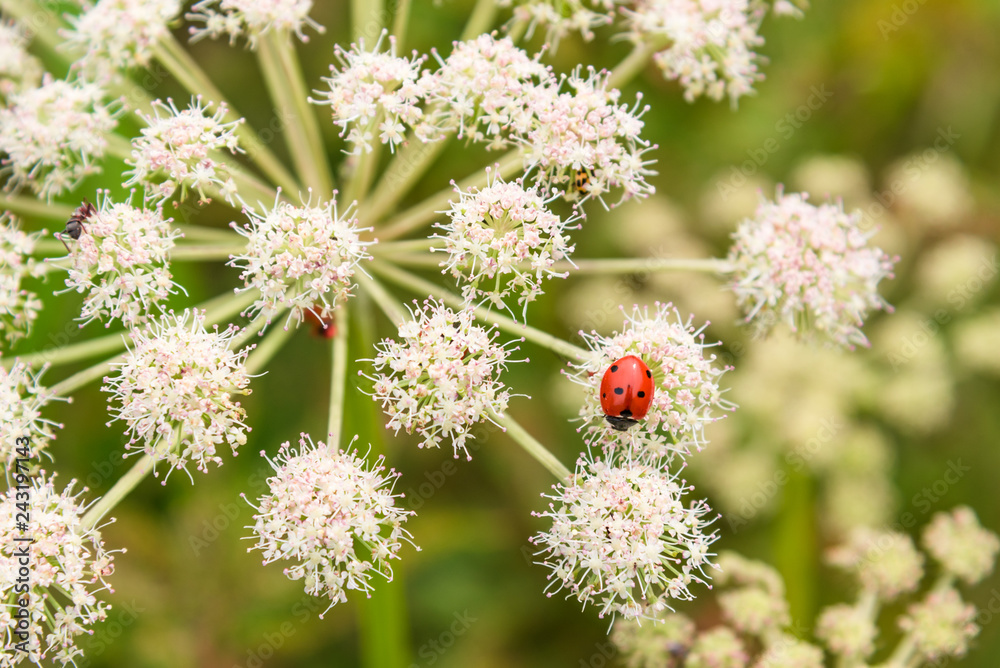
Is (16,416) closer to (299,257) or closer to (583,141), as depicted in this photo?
(299,257)

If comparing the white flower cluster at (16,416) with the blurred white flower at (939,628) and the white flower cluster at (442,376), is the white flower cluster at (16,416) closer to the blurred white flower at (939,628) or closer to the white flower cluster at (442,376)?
the white flower cluster at (442,376)

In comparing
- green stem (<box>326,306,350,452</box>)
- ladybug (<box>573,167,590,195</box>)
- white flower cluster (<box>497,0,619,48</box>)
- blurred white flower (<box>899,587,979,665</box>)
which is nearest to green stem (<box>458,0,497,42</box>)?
white flower cluster (<box>497,0,619,48</box>)

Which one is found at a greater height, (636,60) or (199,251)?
(636,60)

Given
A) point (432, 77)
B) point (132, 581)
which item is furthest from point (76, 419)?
point (432, 77)

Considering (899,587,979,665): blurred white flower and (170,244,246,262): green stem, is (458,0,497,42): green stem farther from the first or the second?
(899,587,979,665): blurred white flower

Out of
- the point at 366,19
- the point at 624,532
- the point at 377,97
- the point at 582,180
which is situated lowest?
the point at 624,532

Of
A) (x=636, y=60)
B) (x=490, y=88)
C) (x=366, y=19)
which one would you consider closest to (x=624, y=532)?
(x=490, y=88)

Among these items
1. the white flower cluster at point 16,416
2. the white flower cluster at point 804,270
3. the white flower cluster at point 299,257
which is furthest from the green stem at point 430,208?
the white flower cluster at point 16,416
